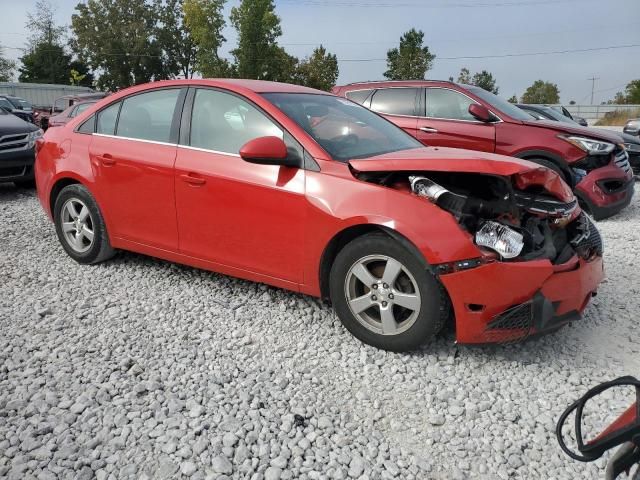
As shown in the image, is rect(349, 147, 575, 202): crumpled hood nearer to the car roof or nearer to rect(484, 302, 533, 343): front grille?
rect(484, 302, 533, 343): front grille

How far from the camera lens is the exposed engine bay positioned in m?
3.02

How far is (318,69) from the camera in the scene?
179 ft

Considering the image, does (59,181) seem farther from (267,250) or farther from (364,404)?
(364,404)

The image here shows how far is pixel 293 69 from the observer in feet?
176

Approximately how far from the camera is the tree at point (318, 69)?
54062 mm

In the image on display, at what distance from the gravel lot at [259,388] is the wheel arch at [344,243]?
0.40 m

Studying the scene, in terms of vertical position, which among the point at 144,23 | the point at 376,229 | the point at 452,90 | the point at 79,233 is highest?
the point at 144,23

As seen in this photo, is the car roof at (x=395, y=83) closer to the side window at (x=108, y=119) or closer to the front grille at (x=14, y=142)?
the side window at (x=108, y=119)

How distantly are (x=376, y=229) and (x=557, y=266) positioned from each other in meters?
1.02

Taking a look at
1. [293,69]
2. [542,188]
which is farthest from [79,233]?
[293,69]

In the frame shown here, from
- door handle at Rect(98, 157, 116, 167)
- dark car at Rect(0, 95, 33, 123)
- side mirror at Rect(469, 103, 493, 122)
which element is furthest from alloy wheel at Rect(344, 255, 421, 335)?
dark car at Rect(0, 95, 33, 123)

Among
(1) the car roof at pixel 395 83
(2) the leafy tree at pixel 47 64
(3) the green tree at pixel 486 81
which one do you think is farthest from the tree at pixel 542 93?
(1) the car roof at pixel 395 83

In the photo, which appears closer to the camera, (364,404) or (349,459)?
(349,459)

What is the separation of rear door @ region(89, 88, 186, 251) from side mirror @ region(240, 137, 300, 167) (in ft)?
2.84
